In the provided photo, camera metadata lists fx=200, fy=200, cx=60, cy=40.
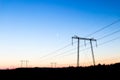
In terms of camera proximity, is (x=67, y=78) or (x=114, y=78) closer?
(x=114, y=78)

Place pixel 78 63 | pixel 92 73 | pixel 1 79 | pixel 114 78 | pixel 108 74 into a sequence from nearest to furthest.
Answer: pixel 114 78 < pixel 108 74 < pixel 92 73 < pixel 1 79 < pixel 78 63

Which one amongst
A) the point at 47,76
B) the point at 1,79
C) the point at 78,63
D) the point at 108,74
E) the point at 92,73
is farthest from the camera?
the point at 78,63

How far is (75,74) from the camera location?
Result: 99.5 ft

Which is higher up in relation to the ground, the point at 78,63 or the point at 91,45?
the point at 91,45

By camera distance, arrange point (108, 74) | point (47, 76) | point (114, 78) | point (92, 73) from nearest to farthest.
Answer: point (114, 78)
point (108, 74)
point (92, 73)
point (47, 76)

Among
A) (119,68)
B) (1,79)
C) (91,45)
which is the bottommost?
(1,79)

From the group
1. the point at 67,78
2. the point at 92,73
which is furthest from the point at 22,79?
the point at 92,73

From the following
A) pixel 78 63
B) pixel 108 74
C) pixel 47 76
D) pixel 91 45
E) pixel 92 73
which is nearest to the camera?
pixel 108 74

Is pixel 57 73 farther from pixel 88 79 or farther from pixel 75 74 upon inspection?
pixel 88 79

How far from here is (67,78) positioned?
2878 centimetres

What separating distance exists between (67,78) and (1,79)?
1393 centimetres

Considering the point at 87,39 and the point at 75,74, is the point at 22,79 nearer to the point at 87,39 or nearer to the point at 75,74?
the point at 75,74

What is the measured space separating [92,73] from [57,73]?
674cm

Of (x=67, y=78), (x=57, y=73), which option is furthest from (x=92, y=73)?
(x=57, y=73)
